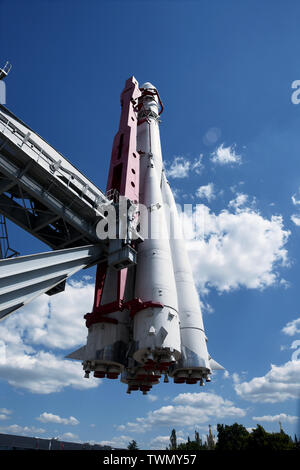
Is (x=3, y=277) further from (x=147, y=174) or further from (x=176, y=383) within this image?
(x=147, y=174)

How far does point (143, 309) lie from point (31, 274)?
20.7 feet

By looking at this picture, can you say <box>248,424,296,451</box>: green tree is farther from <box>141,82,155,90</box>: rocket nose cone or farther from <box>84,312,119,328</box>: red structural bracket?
<box>141,82,155,90</box>: rocket nose cone

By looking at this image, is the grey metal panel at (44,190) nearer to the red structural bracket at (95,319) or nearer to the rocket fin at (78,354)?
the red structural bracket at (95,319)

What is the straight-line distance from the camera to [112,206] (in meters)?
19.2

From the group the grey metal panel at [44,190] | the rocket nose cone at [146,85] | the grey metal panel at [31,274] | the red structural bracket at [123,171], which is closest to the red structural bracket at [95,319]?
the red structural bracket at [123,171]

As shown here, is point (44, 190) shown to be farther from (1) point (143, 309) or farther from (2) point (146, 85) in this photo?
(2) point (146, 85)

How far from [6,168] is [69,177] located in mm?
3229

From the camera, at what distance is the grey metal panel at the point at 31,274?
12.7 meters

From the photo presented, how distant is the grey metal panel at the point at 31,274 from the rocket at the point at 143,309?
2.99m

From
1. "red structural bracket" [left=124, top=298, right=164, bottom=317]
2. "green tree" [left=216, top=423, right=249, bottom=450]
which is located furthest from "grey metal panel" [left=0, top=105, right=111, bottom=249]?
"green tree" [left=216, top=423, right=249, bottom=450]

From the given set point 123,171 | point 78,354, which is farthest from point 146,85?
point 78,354

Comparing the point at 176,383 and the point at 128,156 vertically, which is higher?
the point at 128,156
